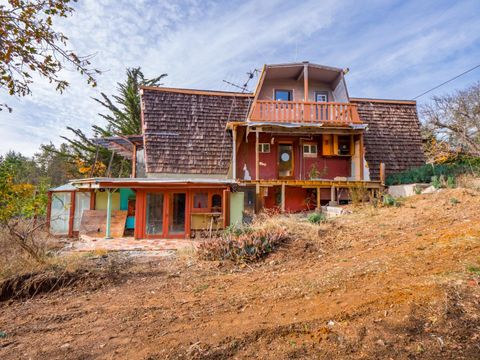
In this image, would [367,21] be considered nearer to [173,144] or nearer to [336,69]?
[336,69]

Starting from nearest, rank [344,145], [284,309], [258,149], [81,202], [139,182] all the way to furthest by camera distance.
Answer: [284,309] → [139,182] → [81,202] → [258,149] → [344,145]

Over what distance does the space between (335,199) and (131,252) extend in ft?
28.5

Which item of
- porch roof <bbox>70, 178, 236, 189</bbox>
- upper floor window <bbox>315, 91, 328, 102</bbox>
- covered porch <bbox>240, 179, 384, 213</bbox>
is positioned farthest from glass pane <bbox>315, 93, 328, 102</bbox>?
porch roof <bbox>70, 178, 236, 189</bbox>

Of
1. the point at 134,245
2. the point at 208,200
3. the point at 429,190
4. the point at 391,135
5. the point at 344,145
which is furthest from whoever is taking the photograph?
the point at 391,135

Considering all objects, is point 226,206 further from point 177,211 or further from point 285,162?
point 285,162

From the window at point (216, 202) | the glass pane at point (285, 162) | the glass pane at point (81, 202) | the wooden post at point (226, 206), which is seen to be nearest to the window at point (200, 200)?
the window at point (216, 202)

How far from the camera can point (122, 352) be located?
8.80 feet

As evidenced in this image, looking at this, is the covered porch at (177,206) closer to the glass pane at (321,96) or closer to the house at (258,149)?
the house at (258,149)

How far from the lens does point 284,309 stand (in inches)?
135

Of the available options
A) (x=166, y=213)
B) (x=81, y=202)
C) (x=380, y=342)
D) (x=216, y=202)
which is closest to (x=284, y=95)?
(x=216, y=202)

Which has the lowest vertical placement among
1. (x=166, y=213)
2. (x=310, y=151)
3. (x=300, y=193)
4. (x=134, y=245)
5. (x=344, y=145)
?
(x=134, y=245)

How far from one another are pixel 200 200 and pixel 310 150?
20.9ft

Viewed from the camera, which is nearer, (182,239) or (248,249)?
(248,249)

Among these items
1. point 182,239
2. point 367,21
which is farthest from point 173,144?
point 367,21
